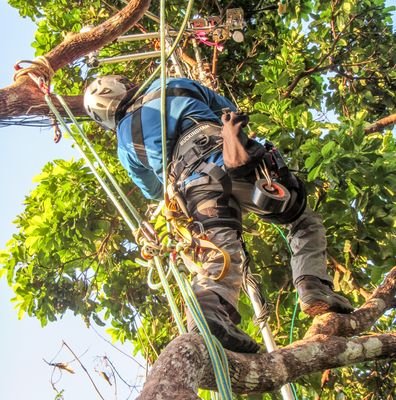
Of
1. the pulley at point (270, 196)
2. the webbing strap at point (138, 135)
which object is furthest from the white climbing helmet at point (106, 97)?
the pulley at point (270, 196)

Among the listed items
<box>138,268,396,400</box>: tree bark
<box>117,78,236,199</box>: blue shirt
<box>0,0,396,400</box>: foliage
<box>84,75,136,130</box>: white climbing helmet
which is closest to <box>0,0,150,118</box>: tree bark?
<box>84,75,136,130</box>: white climbing helmet

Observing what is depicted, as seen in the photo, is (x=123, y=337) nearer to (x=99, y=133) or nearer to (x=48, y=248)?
(x=48, y=248)

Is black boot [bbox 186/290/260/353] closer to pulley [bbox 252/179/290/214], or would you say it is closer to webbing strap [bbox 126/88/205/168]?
pulley [bbox 252/179/290/214]

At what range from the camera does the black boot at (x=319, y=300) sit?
2730 millimetres

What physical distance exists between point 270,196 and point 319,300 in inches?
22.0

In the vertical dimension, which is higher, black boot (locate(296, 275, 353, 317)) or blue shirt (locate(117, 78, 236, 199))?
blue shirt (locate(117, 78, 236, 199))

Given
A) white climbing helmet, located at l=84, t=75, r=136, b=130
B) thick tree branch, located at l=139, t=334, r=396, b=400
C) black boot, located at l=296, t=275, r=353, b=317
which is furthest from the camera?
white climbing helmet, located at l=84, t=75, r=136, b=130

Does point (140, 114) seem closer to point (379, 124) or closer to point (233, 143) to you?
point (233, 143)

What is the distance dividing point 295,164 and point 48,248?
2222 millimetres

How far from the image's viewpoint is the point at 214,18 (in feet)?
17.5

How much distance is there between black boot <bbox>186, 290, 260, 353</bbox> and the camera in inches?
83.9

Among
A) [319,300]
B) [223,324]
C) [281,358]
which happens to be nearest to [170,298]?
[223,324]

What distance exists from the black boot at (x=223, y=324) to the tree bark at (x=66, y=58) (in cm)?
167

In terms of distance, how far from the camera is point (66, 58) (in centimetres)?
364
